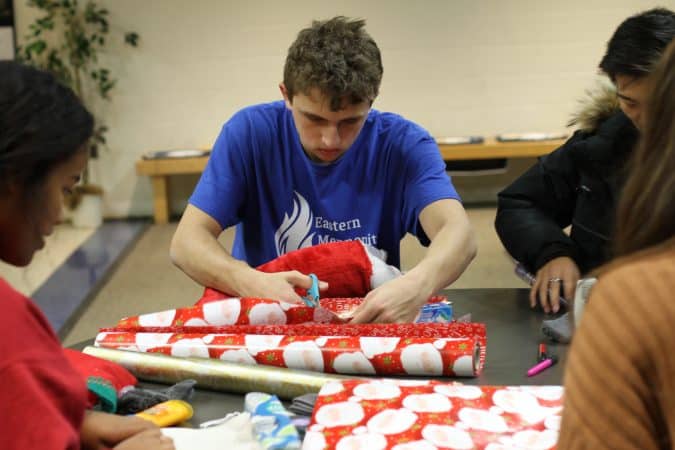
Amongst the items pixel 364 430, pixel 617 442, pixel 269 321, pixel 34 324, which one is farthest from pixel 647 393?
pixel 269 321

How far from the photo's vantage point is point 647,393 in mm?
814

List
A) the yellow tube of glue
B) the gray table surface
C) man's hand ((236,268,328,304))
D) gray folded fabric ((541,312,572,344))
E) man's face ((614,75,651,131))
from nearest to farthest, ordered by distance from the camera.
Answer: the yellow tube of glue → the gray table surface → gray folded fabric ((541,312,572,344)) → man's hand ((236,268,328,304)) → man's face ((614,75,651,131))

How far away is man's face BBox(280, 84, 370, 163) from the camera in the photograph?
2084mm

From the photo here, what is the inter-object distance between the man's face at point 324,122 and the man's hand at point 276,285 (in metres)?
0.44

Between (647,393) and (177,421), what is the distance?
0.82 meters

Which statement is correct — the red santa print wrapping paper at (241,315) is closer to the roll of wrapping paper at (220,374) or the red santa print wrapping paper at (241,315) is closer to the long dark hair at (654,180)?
the roll of wrapping paper at (220,374)

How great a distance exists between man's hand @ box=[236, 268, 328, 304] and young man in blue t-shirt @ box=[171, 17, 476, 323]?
0.65 ft

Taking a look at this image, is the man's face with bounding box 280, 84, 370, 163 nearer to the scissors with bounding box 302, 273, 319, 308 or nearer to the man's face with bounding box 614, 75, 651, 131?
the scissors with bounding box 302, 273, 319, 308

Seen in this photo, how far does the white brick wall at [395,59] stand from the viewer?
6301 mm

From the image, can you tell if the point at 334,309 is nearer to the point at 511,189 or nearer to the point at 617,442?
the point at 511,189

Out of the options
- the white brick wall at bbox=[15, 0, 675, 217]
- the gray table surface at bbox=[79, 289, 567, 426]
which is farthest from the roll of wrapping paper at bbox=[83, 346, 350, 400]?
the white brick wall at bbox=[15, 0, 675, 217]

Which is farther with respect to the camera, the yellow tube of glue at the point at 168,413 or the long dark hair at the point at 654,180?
the yellow tube of glue at the point at 168,413

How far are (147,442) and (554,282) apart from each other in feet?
3.71

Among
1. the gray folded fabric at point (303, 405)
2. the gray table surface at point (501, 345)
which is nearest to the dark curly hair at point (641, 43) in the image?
the gray table surface at point (501, 345)
